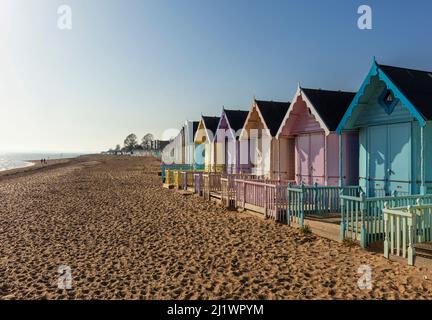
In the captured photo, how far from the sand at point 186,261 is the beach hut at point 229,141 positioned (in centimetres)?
822

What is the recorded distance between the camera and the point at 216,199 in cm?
1667

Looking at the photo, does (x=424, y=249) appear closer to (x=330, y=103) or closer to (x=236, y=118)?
(x=330, y=103)

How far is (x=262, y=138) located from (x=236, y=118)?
4.04m

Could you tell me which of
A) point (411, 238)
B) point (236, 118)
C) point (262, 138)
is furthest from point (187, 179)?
point (411, 238)

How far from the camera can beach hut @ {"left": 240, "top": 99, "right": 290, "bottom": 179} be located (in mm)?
16578

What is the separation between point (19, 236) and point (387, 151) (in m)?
11.3

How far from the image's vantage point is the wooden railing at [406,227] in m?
6.67

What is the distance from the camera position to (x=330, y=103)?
13477 millimetres

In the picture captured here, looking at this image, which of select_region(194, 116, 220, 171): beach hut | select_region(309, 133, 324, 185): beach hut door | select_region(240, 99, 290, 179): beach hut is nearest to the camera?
select_region(309, 133, 324, 185): beach hut door

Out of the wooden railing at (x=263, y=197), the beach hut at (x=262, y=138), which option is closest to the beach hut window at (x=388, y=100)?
the wooden railing at (x=263, y=197)

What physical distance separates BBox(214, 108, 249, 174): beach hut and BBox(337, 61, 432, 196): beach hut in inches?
380

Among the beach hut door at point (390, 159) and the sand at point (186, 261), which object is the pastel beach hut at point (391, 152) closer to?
the beach hut door at point (390, 159)

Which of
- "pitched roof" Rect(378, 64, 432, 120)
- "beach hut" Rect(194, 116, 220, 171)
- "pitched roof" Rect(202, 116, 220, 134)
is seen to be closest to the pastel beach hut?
"pitched roof" Rect(378, 64, 432, 120)

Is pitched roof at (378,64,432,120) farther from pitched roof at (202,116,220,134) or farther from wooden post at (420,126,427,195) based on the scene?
pitched roof at (202,116,220,134)
